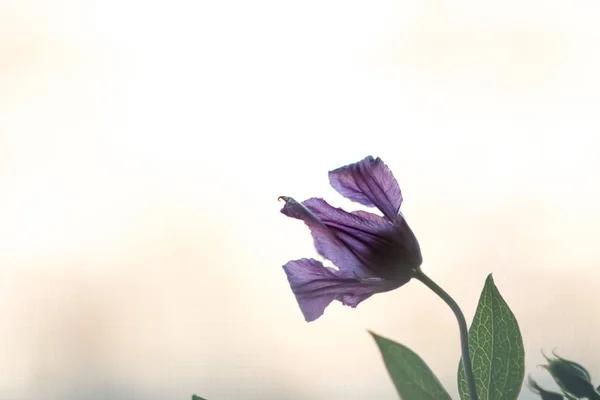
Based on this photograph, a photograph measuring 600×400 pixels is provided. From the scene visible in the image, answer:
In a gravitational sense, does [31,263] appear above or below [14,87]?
below

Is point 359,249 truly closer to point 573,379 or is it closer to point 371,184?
point 371,184

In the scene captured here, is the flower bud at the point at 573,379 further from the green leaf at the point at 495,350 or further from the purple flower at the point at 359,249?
the purple flower at the point at 359,249

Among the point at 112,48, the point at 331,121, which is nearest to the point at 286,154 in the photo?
the point at 331,121

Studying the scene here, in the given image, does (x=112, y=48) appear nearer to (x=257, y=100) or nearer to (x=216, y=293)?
(x=257, y=100)

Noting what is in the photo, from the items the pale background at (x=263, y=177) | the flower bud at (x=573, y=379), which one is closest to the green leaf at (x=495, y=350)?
A: the flower bud at (x=573, y=379)

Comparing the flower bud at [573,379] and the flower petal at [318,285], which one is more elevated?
the flower petal at [318,285]

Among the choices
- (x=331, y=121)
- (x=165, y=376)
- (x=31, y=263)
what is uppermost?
(x=331, y=121)
